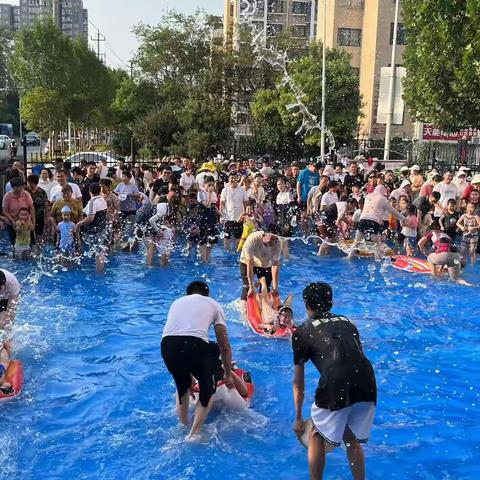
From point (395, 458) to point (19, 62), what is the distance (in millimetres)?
34695

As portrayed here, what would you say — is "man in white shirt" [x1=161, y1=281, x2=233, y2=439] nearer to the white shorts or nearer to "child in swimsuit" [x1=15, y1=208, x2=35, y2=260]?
the white shorts

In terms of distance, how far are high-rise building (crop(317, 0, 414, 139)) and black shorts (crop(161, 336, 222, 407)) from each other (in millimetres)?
39321

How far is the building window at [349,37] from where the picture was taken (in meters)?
48.9

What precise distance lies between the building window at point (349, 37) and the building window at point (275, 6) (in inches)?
849

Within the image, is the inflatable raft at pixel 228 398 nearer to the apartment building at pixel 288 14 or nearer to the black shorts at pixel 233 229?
the black shorts at pixel 233 229

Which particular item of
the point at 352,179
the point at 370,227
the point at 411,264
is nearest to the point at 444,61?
the point at 352,179

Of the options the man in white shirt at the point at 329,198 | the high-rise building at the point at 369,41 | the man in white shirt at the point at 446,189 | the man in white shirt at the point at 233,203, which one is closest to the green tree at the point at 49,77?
the high-rise building at the point at 369,41

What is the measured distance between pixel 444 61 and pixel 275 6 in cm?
5474

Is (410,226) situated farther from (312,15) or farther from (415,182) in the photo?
(312,15)

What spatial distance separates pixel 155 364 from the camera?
789 cm

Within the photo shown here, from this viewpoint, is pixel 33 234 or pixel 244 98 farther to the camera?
pixel 244 98

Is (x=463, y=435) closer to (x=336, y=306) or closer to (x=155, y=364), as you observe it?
(x=155, y=364)

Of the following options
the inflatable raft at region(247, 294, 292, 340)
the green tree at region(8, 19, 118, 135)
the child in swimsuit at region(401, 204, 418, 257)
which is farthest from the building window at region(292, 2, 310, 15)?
the inflatable raft at region(247, 294, 292, 340)

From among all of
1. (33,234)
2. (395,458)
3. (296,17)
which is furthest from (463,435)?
(296,17)
